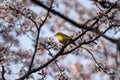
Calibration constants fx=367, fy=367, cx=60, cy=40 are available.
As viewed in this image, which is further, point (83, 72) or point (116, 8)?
point (83, 72)

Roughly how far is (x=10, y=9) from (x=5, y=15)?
107 cm

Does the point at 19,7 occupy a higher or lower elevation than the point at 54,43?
higher

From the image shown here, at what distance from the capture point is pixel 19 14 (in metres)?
8.02

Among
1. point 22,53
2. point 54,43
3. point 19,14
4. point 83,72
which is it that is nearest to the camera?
point 54,43

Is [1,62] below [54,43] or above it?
below

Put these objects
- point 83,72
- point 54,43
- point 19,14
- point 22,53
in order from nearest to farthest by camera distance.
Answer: point 54,43 < point 19,14 < point 22,53 < point 83,72

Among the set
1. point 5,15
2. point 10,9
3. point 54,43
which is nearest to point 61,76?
point 54,43

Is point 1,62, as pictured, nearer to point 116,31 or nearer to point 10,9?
point 10,9

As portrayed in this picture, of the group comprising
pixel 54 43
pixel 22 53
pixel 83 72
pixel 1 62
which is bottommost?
pixel 83 72

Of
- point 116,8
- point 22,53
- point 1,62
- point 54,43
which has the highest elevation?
point 116,8

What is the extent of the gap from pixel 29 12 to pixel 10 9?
1.32ft

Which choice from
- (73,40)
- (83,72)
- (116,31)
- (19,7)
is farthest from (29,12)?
(83,72)

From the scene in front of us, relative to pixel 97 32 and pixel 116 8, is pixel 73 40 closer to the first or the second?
pixel 97 32

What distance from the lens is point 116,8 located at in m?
6.83
